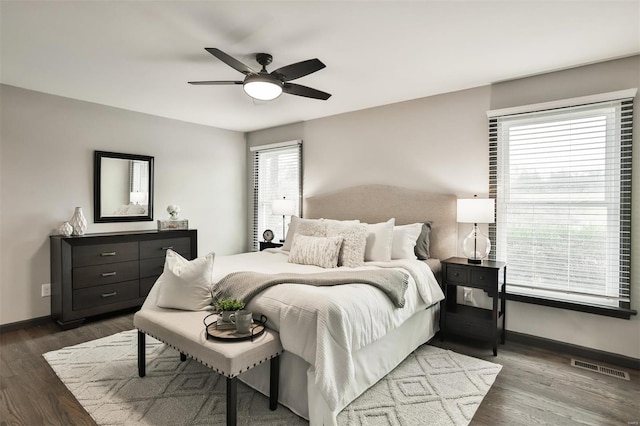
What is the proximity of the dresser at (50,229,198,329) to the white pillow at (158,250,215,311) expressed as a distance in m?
1.79

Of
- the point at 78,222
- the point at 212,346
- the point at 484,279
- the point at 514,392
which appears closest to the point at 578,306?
the point at 484,279

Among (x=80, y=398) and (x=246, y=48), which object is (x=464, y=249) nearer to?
(x=246, y=48)

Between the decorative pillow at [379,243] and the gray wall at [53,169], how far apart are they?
9.78 feet

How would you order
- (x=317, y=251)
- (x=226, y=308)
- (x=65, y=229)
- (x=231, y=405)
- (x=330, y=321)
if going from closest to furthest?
(x=231, y=405), (x=330, y=321), (x=226, y=308), (x=317, y=251), (x=65, y=229)

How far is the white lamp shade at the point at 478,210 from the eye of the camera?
3031mm

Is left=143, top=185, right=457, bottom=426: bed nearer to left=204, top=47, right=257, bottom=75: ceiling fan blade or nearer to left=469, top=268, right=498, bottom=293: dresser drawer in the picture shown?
left=469, top=268, right=498, bottom=293: dresser drawer

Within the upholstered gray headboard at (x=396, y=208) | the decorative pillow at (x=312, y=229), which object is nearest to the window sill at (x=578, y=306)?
the upholstered gray headboard at (x=396, y=208)

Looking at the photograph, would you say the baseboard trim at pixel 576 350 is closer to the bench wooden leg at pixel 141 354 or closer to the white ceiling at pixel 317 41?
the white ceiling at pixel 317 41

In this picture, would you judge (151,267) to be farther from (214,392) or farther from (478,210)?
(478,210)

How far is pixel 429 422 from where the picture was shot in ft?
6.51

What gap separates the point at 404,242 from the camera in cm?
336

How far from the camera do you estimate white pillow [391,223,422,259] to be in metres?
3.33

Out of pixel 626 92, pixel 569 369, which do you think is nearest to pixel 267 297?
pixel 569 369

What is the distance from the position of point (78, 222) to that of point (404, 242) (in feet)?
11.8
